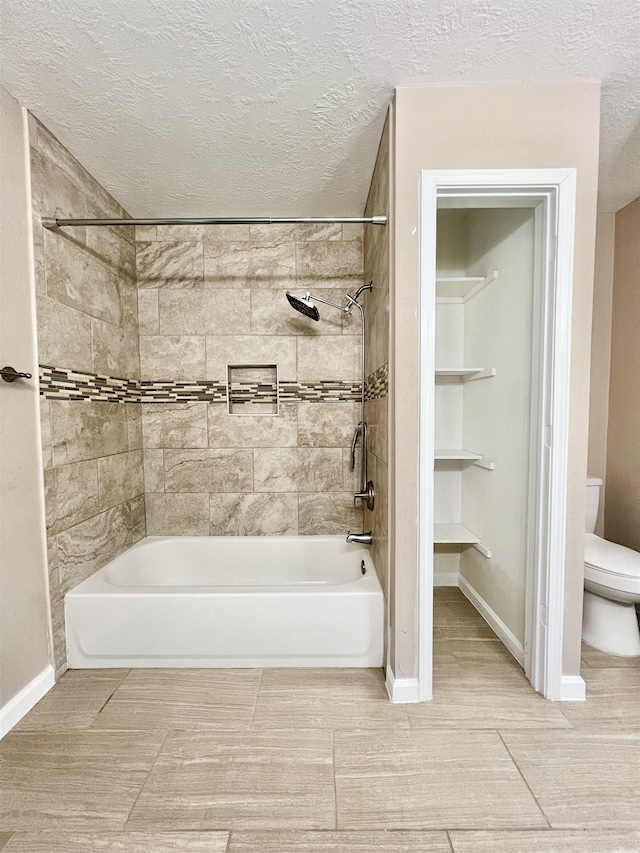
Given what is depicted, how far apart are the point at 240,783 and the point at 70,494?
134 cm

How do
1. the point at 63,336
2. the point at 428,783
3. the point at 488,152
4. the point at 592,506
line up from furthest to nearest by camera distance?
the point at 592,506
the point at 63,336
the point at 488,152
the point at 428,783

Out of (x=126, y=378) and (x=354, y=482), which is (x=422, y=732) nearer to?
(x=354, y=482)

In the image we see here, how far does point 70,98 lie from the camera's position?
5.15ft

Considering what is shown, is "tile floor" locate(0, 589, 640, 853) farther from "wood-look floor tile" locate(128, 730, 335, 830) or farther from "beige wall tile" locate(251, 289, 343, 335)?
"beige wall tile" locate(251, 289, 343, 335)

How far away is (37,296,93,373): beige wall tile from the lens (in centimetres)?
174

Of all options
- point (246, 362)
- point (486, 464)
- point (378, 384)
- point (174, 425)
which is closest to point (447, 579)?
point (486, 464)

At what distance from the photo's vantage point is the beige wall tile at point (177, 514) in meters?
2.68

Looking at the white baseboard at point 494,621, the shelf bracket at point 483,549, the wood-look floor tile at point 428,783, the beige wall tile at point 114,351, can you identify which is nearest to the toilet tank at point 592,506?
the shelf bracket at point 483,549

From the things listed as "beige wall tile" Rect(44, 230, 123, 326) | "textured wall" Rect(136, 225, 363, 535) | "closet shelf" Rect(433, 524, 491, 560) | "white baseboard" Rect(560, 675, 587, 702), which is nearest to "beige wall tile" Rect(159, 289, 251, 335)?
"textured wall" Rect(136, 225, 363, 535)

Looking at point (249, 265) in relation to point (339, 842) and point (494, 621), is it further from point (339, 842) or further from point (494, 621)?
point (339, 842)

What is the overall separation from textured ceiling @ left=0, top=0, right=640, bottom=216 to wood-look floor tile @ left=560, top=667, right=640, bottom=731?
230cm

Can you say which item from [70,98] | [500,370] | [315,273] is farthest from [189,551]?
[70,98]

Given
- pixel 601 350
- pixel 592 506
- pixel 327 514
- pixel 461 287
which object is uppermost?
pixel 461 287

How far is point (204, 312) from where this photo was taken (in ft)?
8.59
